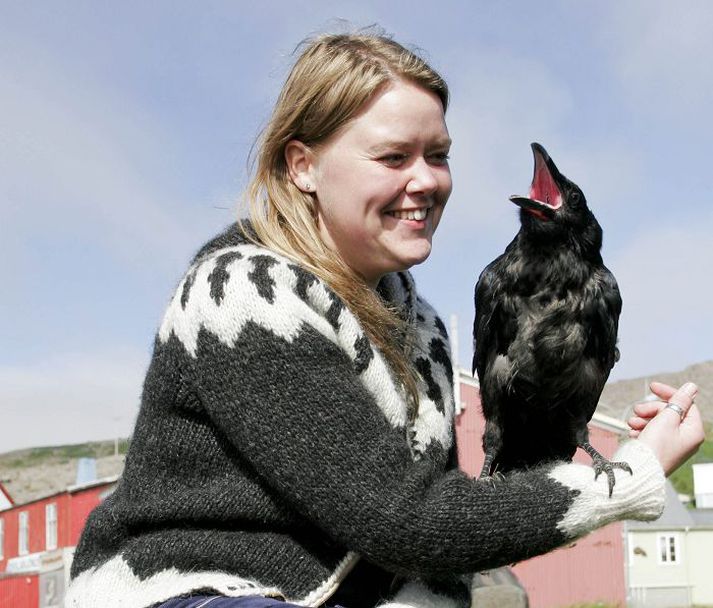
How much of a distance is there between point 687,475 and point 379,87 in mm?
61015

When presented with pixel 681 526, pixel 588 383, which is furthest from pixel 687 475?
pixel 588 383

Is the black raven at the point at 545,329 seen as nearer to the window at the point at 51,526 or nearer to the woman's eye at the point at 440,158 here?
the woman's eye at the point at 440,158

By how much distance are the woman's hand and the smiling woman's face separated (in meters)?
0.80

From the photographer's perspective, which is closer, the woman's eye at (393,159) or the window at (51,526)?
the woman's eye at (393,159)

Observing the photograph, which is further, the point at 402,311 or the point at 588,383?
the point at 588,383

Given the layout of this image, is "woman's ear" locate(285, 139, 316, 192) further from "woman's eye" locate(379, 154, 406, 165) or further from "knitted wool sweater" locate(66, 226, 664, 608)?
"knitted wool sweater" locate(66, 226, 664, 608)

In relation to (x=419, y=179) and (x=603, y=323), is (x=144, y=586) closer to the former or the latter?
(x=419, y=179)

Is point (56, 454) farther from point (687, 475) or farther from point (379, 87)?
point (379, 87)

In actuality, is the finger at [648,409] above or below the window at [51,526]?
above

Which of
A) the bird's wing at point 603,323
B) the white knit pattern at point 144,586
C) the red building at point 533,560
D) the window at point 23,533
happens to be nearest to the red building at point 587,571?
the red building at point 533,560

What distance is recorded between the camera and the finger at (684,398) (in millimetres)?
2717

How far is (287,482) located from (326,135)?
1002 mm

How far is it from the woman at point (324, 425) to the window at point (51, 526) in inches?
1109

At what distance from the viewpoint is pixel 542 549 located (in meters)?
2.27
